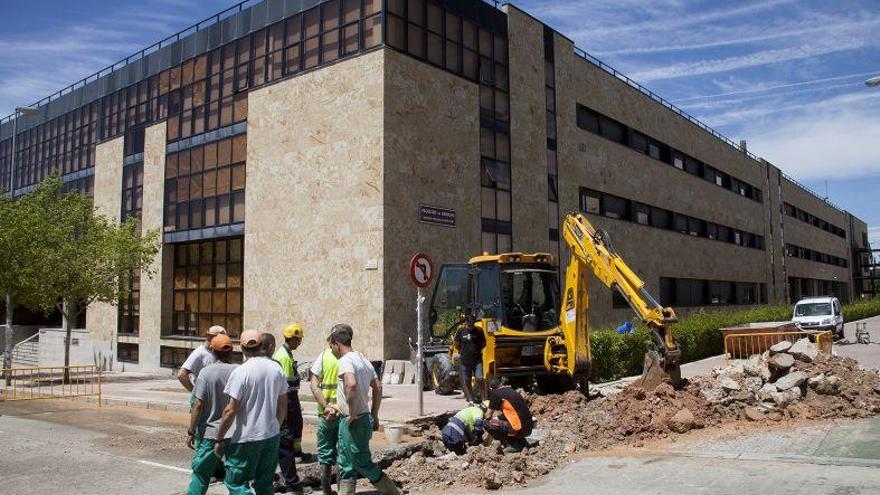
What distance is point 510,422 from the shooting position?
8555mm

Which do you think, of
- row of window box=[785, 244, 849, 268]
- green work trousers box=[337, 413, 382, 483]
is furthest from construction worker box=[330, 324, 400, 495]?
row of window box=[785, 244, 849, 268]

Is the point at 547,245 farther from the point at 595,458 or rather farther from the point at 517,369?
the point at 595,458

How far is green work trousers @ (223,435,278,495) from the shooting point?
5.26 meters

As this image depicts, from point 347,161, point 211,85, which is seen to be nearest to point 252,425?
point 347,161

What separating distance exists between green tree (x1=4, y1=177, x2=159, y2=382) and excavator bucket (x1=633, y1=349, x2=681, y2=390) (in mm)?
16385

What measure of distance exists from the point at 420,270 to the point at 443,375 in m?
4.32

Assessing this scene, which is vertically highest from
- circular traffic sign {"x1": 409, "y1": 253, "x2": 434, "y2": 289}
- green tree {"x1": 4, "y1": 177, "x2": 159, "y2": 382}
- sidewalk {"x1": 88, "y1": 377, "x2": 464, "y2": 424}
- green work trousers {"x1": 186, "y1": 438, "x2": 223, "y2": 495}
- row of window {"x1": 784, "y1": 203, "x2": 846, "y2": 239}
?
row of window {"x1": 784, "y1": 203, "x2": 846, "y2": 239}

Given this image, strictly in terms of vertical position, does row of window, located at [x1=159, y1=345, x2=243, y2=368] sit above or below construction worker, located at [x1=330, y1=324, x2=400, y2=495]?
below

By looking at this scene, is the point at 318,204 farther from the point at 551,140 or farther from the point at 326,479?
the point at 326,479

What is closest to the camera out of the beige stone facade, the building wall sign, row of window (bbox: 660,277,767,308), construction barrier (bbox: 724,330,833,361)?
construction barrier (bbox: 724,330,833,361)

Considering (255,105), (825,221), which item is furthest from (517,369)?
(825,221)

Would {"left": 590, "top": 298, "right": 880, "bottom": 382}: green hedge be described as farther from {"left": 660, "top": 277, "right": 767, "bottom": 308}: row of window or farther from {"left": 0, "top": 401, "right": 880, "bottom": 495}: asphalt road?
{"left": 0, "top": 401, "right": 880, "bottom": 495}: asphalt road

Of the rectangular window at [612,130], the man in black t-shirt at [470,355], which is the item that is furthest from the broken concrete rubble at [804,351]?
the rectangular window at [612,130]

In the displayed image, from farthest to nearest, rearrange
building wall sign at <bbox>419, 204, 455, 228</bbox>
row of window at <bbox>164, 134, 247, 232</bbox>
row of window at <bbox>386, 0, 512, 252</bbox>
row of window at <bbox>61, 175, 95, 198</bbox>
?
row of window at <bbox>61, 175, 95, 198</bbox> < row of window at <bbox>164, 134, 247, 232</bbox> < row of window at <bbox>386, 0, 512, 252</bbox> < building wall sign at <bbox>419, 204, 455, 228</bbox>
